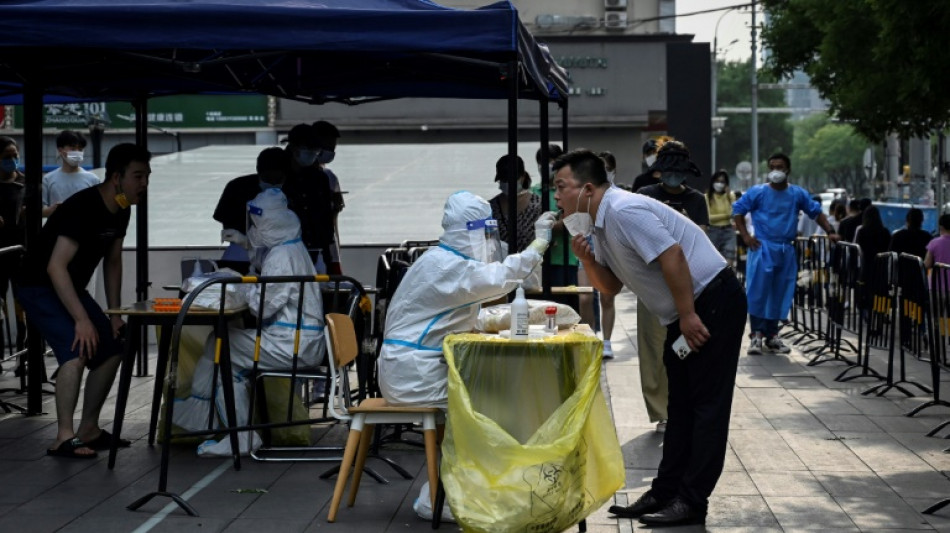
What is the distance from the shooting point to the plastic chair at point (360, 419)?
21.1 ft

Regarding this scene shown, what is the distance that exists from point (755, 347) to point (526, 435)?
8.07m

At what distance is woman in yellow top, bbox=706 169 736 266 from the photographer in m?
18.2

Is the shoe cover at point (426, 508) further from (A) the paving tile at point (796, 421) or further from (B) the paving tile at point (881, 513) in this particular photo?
(A) the paving tile at point (796, 421)

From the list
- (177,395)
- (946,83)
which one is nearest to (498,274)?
(177,395)

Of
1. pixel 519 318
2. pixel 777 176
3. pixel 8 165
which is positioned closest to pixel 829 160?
pixel 777 176

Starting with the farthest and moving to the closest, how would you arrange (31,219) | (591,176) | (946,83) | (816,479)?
(946,83)
(31,219)
(816,479)
(591,176)

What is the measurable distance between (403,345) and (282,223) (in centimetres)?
227

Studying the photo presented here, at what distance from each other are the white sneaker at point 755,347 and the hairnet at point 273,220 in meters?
6.58

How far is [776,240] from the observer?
13492 millimetres

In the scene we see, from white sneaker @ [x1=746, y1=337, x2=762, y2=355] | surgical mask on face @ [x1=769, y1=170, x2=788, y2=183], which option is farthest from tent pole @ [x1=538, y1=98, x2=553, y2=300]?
white sneaker @ [x1=746, y1=337, x2=762, y2=355]

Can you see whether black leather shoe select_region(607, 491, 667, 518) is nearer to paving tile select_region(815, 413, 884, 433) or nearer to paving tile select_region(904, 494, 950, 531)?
paving tile select_region(904, 494, 950, 531)

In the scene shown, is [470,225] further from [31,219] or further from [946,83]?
[946,83]

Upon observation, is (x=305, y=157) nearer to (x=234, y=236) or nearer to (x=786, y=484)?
(x=234, y=236)

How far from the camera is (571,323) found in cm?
690
